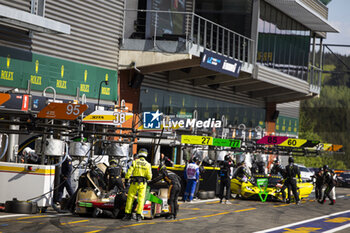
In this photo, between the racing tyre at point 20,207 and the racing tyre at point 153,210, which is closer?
the racing tyre at point 20,207

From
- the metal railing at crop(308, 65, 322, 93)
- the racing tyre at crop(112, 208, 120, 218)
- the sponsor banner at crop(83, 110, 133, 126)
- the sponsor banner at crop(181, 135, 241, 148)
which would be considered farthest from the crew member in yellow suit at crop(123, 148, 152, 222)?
the metal railing at crop(308, 65, 322, 93)

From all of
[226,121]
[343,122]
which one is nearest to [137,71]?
[226,121]

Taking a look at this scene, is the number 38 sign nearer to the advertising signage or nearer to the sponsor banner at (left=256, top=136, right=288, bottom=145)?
the advertising signage

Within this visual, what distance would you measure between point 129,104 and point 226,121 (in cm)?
911

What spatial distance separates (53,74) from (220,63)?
9.68 meters

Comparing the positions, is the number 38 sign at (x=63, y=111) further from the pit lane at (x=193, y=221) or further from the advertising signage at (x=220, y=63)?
the advertising signage at (x=220, y=63)

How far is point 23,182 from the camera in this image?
705 inches

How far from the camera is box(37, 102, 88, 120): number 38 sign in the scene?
50.7 feet

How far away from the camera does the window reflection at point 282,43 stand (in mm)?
37531

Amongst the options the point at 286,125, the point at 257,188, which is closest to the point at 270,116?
the point at 286,125

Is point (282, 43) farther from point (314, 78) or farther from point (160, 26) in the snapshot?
point (160, 26)

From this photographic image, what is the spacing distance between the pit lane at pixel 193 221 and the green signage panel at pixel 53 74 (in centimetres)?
652

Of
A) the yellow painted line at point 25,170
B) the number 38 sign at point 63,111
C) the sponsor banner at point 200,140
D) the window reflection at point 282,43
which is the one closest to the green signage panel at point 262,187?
the sponsor banner at point 200,140

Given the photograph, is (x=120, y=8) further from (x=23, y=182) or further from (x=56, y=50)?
(x=23, y=182)
